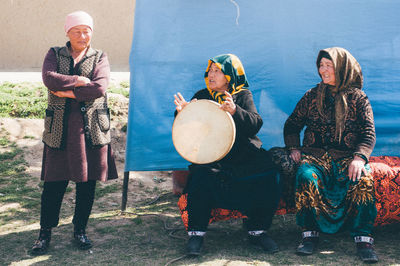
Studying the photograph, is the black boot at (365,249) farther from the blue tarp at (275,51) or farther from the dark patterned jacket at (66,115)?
the dark patterned jacket at (66,115)

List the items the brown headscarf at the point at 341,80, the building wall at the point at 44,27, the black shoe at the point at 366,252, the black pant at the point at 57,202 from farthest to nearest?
the building wall at the point at 44,27 → the brown headscarf at the point at 341,80 → the black pant at the point at 57,202 → the black shoe at the point at 366,252

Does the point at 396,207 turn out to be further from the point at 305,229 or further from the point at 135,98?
the point at 135,98

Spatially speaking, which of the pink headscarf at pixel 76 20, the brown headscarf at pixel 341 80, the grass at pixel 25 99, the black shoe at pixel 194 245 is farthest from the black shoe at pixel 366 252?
Result: the grass at pixel 25 99

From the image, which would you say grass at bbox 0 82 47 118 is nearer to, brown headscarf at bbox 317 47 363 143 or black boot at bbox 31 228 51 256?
black boot at bbox 31 228 51 256

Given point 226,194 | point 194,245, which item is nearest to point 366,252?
point 226,194

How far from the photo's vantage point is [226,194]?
338 cm

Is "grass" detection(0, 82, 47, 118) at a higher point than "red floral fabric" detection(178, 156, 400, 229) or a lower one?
higher

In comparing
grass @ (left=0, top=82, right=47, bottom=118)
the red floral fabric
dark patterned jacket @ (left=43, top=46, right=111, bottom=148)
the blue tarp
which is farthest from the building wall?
the red floral fabric

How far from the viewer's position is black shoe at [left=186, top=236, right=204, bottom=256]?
3.27 meters

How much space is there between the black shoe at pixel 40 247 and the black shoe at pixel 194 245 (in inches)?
40.7

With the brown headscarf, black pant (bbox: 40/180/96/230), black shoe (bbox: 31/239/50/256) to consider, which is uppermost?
the brown headscarf

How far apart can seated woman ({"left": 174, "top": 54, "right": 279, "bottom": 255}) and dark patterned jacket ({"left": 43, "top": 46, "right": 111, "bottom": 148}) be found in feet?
1.91

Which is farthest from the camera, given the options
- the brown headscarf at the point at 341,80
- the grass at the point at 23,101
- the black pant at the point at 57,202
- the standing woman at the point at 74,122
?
the grass at the point at 23,101

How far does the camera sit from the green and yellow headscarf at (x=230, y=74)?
3.51m
